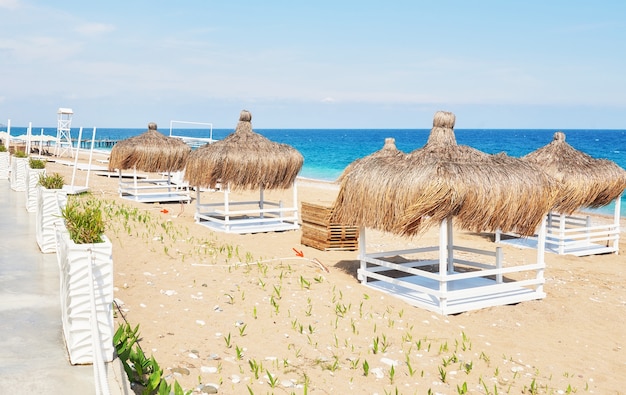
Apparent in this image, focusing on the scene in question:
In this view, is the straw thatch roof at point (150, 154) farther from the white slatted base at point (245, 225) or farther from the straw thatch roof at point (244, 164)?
the straw thatch roof at point (244, 164)

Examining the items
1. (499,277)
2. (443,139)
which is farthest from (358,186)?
(499,277)

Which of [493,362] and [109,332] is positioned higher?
[109,332]

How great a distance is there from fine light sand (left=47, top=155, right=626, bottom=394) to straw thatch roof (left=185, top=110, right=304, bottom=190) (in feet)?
13.2

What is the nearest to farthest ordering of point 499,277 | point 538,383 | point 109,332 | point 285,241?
point 109,332
point 538,383
point 499,277
point 285,241

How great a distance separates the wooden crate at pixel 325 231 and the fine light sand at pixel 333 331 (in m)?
1.46

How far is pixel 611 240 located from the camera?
16359mm

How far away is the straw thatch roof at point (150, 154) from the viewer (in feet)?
Result: 65.7

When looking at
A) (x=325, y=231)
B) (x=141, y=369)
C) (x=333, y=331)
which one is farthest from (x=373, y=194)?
(x=141, y=369)

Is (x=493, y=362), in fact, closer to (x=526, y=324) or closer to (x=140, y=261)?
(x=526, y=324)

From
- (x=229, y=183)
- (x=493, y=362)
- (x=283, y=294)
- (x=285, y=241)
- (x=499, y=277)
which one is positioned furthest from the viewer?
(x=229, y=183)

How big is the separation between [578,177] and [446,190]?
738cm

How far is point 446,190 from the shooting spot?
8391 millimetres

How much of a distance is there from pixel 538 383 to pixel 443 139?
169 inches

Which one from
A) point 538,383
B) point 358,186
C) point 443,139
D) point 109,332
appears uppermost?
point 443,139
